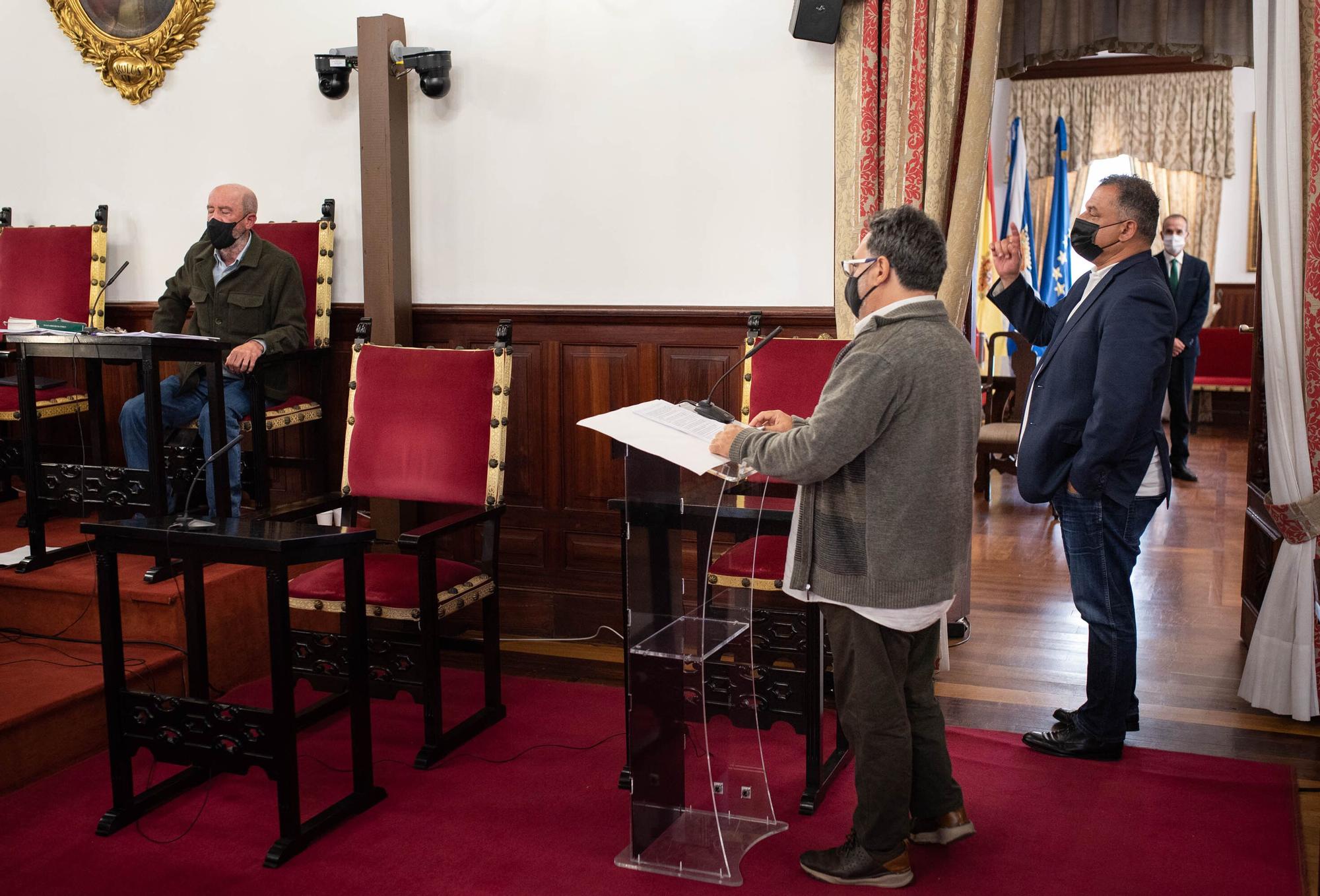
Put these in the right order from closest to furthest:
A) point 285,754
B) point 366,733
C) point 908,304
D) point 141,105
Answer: point 908,304
point 285,754
point 366,733
point 141,105

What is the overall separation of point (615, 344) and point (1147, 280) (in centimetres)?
178

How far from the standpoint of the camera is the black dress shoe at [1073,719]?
3.03m

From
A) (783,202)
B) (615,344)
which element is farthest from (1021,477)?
(615,344)

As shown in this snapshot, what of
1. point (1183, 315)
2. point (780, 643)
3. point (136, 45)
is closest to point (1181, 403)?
point (1183, 315)

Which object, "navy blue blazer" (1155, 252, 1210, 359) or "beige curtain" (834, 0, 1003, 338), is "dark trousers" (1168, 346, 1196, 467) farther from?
"beige curtain" (834, 0, 1003, 338)

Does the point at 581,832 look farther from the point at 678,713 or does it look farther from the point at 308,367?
the point at 308,367

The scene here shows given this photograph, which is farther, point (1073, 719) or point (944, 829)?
point (1073, 719)

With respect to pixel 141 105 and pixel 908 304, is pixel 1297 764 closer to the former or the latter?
pixel 908 304

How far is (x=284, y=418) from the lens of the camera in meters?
3.97

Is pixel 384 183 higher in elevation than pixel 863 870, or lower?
higher

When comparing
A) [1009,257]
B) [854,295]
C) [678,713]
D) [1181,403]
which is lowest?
[678,713]

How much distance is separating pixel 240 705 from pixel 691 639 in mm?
998

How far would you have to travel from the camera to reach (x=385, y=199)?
3.98 m

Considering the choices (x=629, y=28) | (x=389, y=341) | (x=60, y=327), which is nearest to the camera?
(x=60, y=327)
